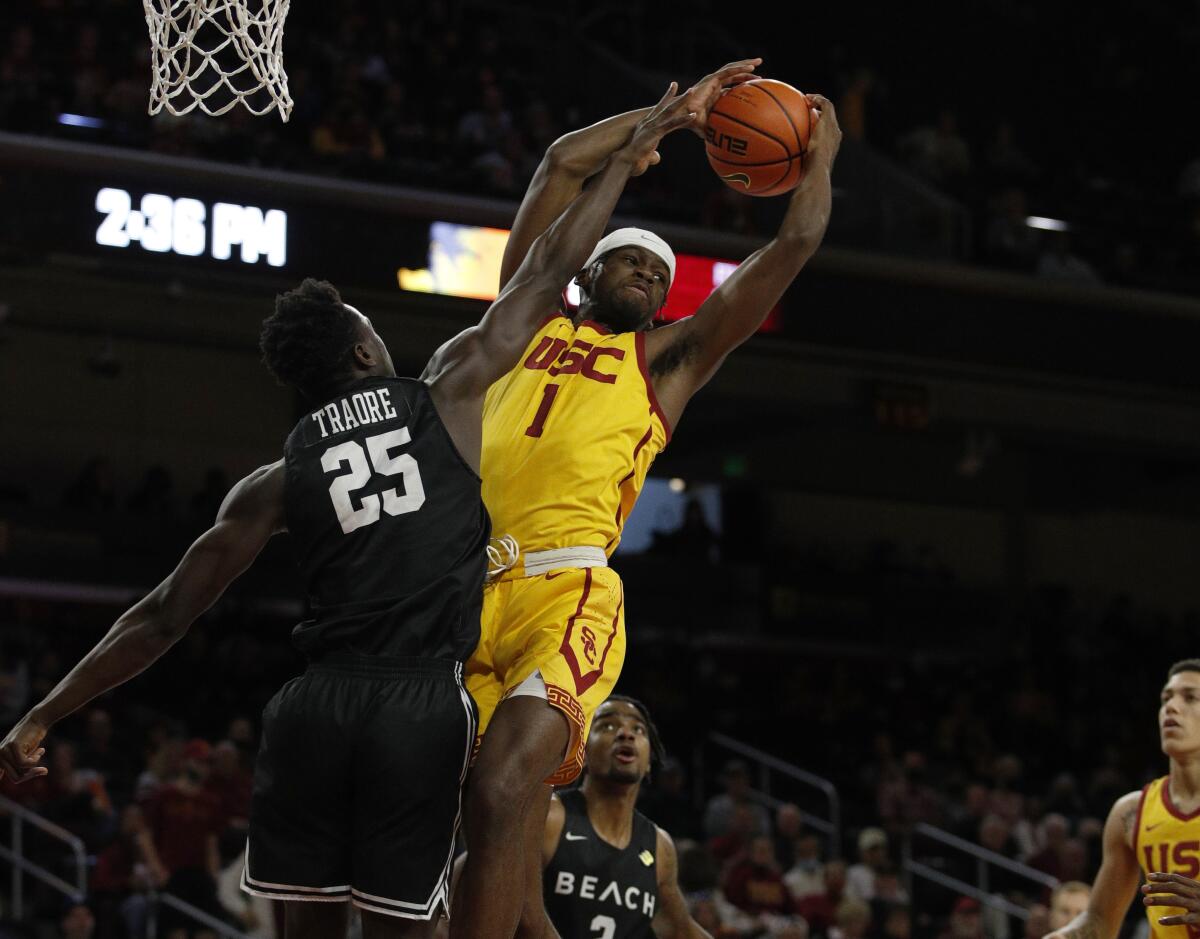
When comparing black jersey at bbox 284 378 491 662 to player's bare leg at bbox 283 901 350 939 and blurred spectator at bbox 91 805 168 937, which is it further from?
blurred spectator at bbox 91 805 168 937

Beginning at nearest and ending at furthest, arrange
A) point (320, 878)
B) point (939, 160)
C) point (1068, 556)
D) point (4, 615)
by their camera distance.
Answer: point (320, 878), point (4, 615), point (939, 160), point (1068, 556)

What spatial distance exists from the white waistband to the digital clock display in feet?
28.5

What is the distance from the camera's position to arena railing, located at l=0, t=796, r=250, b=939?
35.1 ft

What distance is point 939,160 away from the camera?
1966cm

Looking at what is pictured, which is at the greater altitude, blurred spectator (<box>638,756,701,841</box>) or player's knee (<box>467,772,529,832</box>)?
player's knee (<box>467,772,529,832</box>)

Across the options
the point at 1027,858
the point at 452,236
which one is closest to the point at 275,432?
the point at 452,236

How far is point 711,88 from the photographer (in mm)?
5508

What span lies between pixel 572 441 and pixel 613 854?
2228 mm

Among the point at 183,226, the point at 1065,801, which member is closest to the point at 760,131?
the point at 183,226

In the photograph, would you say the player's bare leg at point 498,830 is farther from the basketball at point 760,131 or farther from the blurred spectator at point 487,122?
the blurred spectator at point 487,122

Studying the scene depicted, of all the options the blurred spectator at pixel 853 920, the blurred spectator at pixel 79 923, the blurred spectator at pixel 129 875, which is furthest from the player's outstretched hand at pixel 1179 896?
the blurred spectator at pixel 129 875

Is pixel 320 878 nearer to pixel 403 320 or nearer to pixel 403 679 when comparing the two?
pixel 403 679

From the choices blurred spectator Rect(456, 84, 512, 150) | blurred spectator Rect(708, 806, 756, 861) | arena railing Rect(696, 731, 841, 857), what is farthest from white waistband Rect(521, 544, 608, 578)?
blurred spectator Rect(456, 84, 512, 150)

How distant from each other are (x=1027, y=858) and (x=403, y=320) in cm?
677
